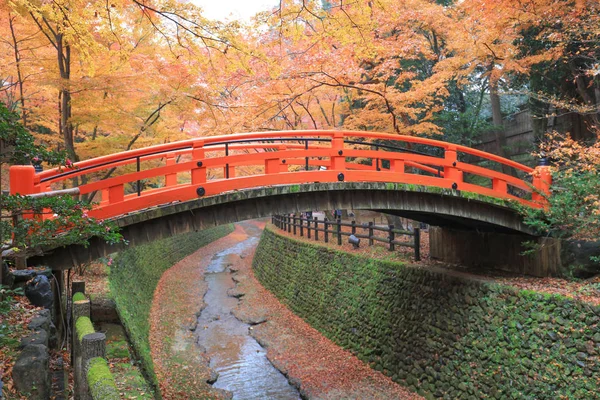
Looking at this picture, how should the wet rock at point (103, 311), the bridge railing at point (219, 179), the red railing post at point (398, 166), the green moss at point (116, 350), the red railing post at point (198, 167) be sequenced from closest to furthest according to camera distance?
the green moss at point (116, 350) < the bridge railing at point (219, 179) < the red railing post at point (198, 167) < the wet rock at point (103, 311) < the red railing post at point (398, 166)

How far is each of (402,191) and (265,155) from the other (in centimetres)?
297

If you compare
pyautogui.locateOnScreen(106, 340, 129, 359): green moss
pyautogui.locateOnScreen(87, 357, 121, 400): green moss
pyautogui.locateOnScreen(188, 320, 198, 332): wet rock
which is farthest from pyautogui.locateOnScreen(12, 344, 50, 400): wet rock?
pyautogui.locateOnScreen(188, 320, 198, 332): wet rock

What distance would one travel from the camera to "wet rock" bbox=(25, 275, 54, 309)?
19.1ft

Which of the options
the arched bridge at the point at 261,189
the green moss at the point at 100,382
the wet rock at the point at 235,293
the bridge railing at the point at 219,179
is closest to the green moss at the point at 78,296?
the arched bridge at the point at 261,189

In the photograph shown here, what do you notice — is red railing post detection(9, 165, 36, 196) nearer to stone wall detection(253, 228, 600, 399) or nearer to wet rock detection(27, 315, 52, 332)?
wet rock detection(27, 315, 52, 332)

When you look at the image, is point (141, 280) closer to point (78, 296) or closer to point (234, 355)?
point (234, 355)

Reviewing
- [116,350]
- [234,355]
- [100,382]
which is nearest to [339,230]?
[234,355]

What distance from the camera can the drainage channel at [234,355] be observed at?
10.4m

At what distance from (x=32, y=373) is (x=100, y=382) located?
2.61ft

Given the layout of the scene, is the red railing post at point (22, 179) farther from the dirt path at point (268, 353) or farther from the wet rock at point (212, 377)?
the wet rock at point (212, 377)

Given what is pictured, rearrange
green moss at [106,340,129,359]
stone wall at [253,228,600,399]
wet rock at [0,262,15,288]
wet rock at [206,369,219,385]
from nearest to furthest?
1. wet rock at [0,262,15,288]
2. green moss at [106,340,129,359]
3. stone wall at [253,228,600,399]
4. wet rock at [206,369,219,385]

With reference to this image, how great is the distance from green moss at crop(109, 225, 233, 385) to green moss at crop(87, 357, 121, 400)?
11.6ft

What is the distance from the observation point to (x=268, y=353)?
1241cm

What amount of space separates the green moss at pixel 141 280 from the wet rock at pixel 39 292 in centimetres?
190
